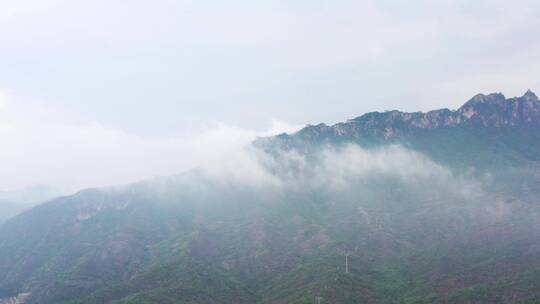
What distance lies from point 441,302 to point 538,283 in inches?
1487

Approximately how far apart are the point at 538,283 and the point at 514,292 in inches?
418

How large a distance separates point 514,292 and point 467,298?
17461 millimetres

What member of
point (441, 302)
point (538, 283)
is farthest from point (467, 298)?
point (538, 283)

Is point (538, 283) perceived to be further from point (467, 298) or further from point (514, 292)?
point (467, 298)

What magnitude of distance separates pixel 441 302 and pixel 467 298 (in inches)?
403

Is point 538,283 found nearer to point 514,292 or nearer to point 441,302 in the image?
point 514,292

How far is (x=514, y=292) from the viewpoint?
194 meters

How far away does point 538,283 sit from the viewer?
19562 cm

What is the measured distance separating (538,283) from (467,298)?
27545 mm

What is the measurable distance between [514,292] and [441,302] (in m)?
27.6

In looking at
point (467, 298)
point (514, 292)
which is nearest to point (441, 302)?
point (467, 298)

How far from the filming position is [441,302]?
655 ft

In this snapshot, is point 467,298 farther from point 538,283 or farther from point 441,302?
point 538,283

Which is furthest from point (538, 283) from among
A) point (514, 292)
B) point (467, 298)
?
point (467, 298)
